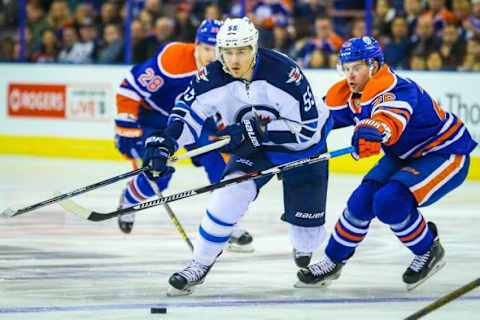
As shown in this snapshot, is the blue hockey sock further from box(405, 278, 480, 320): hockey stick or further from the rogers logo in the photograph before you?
the rogers logo

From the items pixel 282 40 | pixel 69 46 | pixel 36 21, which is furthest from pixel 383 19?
pixel 36 21

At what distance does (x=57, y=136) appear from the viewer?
11.8 m

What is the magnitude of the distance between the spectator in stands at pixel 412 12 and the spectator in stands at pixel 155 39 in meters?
2.38

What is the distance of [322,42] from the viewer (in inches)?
417

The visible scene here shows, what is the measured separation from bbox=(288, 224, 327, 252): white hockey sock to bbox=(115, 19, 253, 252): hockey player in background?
31.3 inches

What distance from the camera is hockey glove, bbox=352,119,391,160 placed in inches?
193

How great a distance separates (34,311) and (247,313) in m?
0.82

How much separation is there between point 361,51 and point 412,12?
496 centimetres

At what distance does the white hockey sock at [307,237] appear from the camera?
564 centimetres

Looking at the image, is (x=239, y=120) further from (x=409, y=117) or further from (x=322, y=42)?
(x=322, y=42)

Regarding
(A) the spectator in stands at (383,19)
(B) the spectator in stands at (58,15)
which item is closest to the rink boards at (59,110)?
(B) the spectator in stands at (58,15)

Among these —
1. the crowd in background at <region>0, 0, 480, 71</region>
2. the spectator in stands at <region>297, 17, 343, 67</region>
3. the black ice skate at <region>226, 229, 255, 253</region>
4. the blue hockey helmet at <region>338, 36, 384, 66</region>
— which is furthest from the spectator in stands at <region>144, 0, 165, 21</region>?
the blue hockey helmet at <region>338, 36, 384, 66</region>

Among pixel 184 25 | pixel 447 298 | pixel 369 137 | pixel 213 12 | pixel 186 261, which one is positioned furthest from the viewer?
pixel 184 25

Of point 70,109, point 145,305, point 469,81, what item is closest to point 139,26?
point 70,109
